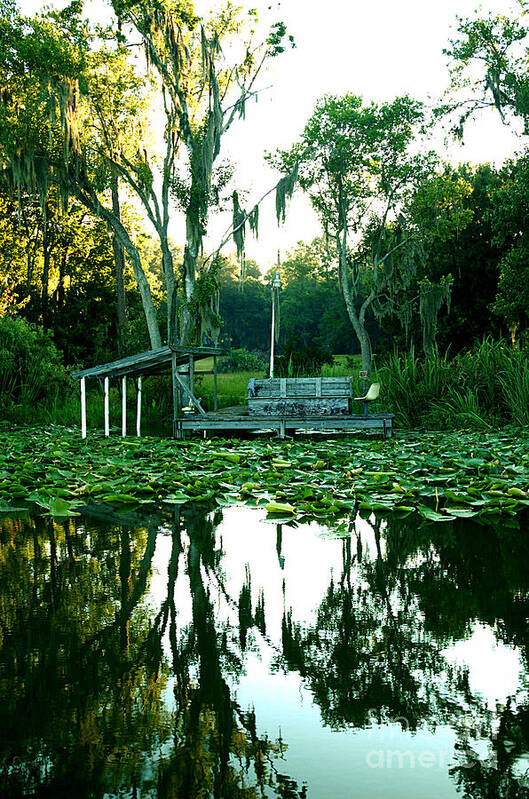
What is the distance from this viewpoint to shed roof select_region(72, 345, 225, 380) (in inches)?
479

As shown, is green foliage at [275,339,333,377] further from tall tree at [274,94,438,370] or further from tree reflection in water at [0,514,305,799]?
tree reflection in water at [0,514,305,799]

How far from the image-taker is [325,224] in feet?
91.2

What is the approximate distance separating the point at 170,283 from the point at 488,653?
65.1 ft

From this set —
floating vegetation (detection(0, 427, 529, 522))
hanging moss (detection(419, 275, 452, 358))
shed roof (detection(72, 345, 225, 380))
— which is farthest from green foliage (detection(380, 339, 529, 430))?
hanging moss (detection(419, 275, 452, 358))

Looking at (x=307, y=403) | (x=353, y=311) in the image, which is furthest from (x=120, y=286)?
(x=307, y=403)

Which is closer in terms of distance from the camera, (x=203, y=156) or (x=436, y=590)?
(x=436, y=590)

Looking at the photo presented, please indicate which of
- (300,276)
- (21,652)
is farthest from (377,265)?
(300,276)

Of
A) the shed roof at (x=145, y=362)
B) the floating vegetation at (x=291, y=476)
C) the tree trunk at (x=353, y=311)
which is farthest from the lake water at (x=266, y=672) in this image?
the tree trunk at (x=353, y=311)

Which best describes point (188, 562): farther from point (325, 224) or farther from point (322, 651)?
point (325, 224)

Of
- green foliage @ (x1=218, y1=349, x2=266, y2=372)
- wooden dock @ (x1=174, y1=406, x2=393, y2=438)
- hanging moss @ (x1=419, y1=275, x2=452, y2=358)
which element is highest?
hanging moss @ (x1=419, y1=275, x2=452, y2=358)

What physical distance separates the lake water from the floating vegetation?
1148mm

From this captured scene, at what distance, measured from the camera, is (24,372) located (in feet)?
58.1

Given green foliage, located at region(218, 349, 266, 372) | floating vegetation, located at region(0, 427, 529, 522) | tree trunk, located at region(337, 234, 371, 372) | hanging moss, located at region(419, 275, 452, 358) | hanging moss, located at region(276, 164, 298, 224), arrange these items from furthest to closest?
green foliage, located at region(218, 349, 266, 372) → tree trunk, located at region(337, 234, 371, 372) → hanging moss, located at region(419, 275, 452, 358) → hanging moss, located at region(276, 164, 298, 224) → floating vegetation, located at region(0, 427, 529, 522)

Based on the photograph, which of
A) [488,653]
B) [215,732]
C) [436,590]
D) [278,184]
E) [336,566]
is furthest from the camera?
[278,184]
